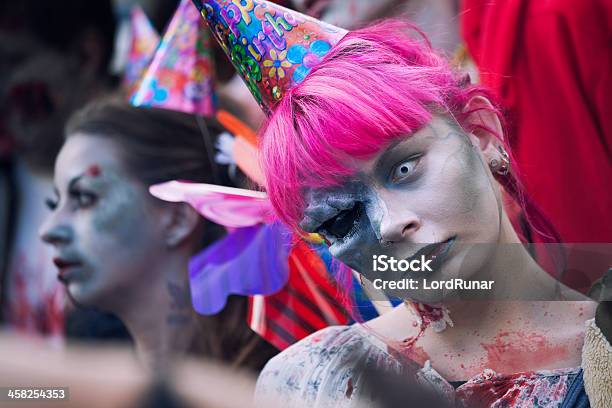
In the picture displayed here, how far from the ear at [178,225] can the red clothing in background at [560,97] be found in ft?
1.97

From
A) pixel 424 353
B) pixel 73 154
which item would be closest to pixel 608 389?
pixel 424 353

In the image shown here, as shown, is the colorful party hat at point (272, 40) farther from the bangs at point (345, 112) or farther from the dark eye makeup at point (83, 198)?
the dark eye makeup at point (83, 198)

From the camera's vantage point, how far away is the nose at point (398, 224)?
104 centimetres

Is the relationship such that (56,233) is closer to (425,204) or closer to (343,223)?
(343,223)

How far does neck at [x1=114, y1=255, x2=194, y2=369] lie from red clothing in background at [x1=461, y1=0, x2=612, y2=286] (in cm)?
67

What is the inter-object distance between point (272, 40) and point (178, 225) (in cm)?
50

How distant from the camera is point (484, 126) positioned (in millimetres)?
1123

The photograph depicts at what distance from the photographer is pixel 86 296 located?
1.49 m

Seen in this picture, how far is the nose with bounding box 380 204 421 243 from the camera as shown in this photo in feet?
3.43

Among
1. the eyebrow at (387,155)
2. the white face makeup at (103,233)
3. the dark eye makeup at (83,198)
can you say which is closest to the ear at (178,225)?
the white face makeup at (103,233)

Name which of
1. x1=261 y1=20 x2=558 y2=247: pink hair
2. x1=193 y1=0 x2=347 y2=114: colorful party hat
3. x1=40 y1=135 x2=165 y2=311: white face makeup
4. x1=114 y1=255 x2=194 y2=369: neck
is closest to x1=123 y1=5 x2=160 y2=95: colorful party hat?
x1=40 y1=135 x2=165 y2=311: white face makeup

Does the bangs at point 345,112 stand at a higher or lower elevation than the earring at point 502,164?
higher

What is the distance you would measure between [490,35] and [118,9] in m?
1.41

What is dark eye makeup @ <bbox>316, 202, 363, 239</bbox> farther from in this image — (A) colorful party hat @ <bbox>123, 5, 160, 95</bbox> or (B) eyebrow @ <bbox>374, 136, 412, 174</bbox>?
(A) colorful party hat @ <bbox>123, 5, 160, 95</bbox>
